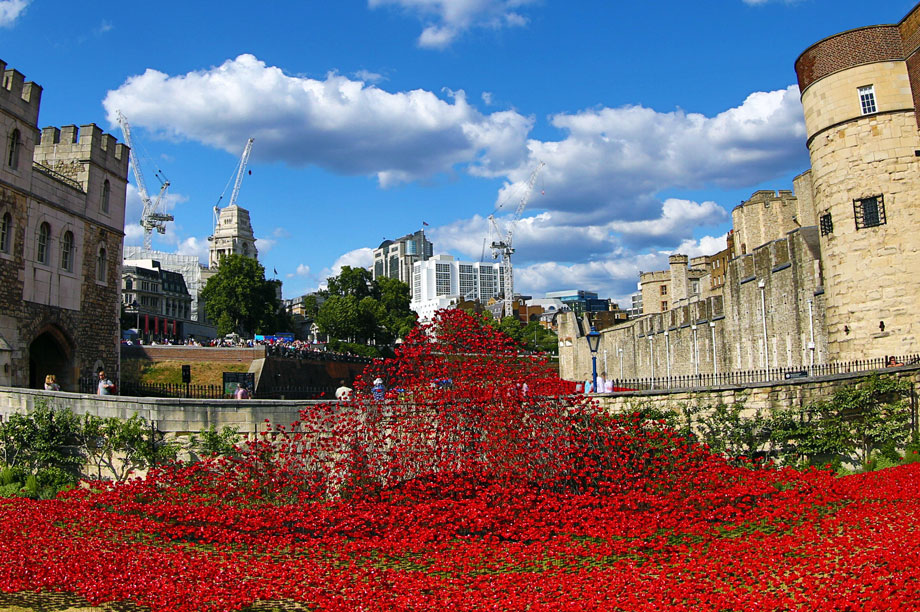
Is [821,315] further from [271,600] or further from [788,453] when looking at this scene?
[271,600]

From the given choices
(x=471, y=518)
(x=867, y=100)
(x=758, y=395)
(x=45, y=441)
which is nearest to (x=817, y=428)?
(x=758, y=395)

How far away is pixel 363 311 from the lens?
83562 mm

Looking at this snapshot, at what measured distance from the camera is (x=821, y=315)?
26953 mm

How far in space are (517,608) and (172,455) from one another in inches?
404

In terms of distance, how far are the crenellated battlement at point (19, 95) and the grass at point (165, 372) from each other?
19.8 meters

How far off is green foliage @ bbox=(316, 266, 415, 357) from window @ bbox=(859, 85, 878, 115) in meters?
57.9

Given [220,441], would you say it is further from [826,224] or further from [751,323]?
[751,323]

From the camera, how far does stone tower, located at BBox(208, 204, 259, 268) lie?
184000 mm

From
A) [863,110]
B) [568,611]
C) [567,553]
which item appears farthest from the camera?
[863,110]

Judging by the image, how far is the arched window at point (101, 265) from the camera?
1177 inches

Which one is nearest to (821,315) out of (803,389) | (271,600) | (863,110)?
(863,110)

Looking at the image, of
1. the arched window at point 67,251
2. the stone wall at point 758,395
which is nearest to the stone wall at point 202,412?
the stone wall at point 758,395

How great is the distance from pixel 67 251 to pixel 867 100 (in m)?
29.6

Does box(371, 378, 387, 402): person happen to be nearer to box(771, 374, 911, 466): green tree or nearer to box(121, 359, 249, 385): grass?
box(771, 374, 911, 466): green tree
